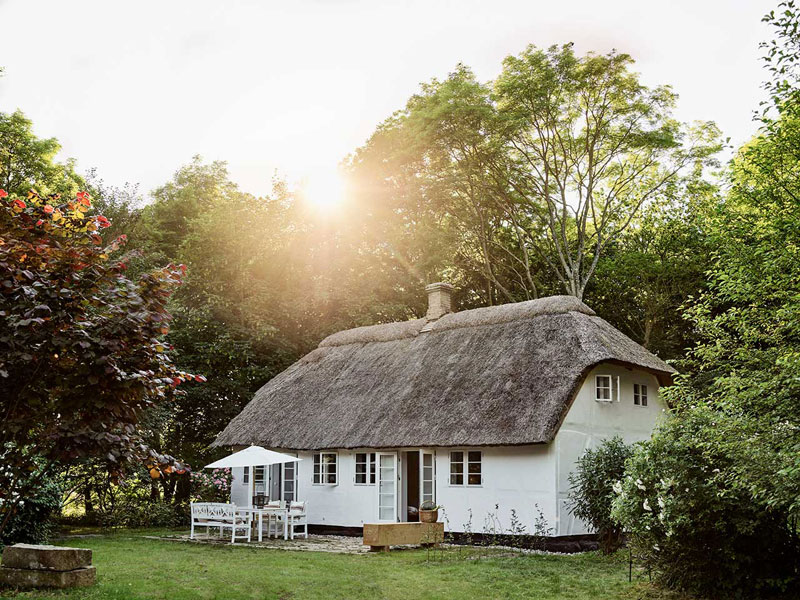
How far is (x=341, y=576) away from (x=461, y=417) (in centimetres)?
637

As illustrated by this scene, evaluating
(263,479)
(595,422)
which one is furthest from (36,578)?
(263,479)

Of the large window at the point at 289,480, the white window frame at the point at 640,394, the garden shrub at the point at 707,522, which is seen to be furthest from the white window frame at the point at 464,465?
the garden shrub at the point at 707,522

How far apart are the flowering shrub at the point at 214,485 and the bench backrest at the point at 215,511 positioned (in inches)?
232

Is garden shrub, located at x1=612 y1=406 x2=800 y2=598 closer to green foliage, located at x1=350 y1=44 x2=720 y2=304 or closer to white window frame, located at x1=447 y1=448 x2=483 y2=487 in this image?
white window frame, located at x1=447 y1=448 x2=483 y2=487

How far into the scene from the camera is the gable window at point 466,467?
1674cm

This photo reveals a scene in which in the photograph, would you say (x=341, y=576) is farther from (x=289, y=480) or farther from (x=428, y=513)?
(x=289, y=480)

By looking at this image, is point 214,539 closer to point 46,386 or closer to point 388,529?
point 388,529

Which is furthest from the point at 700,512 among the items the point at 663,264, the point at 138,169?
the point at 138,169

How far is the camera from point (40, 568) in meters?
9.05

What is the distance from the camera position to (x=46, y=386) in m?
7.15

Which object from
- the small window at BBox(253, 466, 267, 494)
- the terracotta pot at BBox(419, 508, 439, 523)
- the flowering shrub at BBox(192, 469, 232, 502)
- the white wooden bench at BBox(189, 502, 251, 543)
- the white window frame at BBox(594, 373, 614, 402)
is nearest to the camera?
the terracotta pot at BBox(419, 508, 439, 523)

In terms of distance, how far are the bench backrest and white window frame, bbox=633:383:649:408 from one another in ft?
30.7

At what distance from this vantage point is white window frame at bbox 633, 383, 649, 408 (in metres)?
18.1

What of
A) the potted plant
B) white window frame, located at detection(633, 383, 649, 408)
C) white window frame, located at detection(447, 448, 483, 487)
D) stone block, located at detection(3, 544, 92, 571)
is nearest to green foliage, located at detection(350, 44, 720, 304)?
white window frame, located at detection(633, 383, 649, 408)
